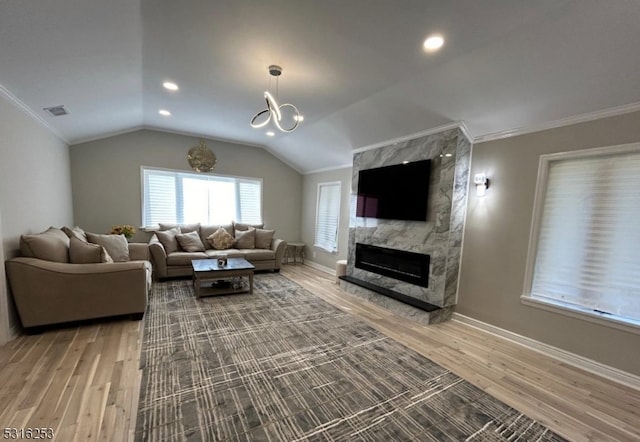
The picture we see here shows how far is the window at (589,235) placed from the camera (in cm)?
233

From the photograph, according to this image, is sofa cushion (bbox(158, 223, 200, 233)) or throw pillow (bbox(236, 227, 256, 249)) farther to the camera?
throw pillow (bbox(236, 227, 256, 249))

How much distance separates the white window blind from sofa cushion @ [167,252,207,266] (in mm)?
5101

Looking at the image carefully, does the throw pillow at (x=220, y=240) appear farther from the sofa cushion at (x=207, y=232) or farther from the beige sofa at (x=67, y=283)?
the beige sofa at (x=67, y=283)

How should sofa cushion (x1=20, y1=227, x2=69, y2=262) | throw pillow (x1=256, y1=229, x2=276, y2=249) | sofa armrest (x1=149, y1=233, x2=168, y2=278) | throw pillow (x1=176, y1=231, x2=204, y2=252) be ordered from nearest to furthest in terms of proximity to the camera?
sofa cushion (x1=20, y1=227, x2=69, y2=262), sofa armrest (x1=149, y1=233, x2=168, y2=278), throw pillow (x1=176, y1=231, x2=204, y2=252), throw pillow (x1=256, y1=229, x2=276, y2=249)

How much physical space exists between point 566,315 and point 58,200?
6.81 meters

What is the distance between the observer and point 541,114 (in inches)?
106

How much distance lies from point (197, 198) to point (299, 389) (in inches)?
195

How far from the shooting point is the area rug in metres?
1.70

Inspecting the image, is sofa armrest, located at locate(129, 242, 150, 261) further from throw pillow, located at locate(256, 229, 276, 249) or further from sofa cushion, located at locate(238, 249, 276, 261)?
throw pillow, located at locate(256, 229, 276, 249)

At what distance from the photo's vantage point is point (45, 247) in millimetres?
2809

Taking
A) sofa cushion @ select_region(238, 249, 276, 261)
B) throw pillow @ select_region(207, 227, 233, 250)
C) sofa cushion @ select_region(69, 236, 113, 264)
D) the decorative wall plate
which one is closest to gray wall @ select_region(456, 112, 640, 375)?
sofa cushion @ select_region(238, 249, 276, 261)

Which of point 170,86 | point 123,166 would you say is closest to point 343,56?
point 170,86

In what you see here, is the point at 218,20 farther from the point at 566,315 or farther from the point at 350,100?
the point at 566,315

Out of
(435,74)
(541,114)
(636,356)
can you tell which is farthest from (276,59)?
(636,356)
